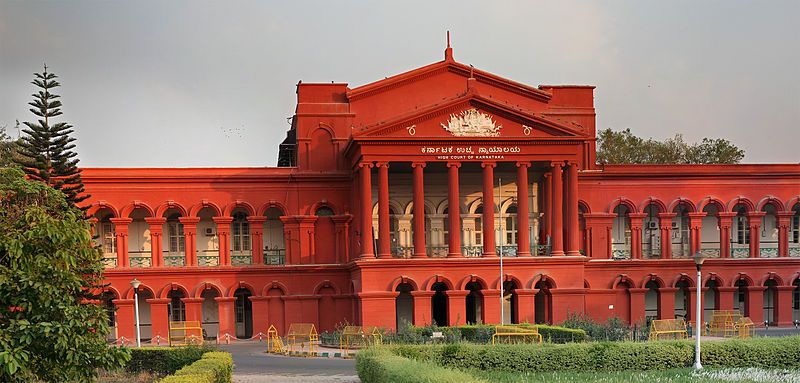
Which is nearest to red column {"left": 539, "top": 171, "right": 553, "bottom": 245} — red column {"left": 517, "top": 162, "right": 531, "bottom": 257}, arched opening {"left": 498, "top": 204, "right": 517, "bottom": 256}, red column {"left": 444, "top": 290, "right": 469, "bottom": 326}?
red column {"left": 517, "top": 162, "right": 531, "bottom": 257}

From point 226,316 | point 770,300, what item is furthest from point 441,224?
point 770,300

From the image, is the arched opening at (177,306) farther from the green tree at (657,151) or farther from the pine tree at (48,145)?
the green tree at (657,151)

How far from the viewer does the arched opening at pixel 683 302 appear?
141ft

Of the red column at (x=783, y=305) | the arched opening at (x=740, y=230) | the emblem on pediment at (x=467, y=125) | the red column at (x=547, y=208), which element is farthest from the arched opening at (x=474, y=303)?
the red column at (x=783, y=305)

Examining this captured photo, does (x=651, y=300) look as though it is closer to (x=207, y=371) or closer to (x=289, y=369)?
(x=289, y=369)

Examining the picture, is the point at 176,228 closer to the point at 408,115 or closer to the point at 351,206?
the point at 351,206

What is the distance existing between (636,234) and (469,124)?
1167cm

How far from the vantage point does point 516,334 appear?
28.7m

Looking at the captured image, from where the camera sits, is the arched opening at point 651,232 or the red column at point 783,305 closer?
the red column at point 783,305

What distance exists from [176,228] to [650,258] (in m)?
23.5

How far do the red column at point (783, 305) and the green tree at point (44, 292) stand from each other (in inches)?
1405

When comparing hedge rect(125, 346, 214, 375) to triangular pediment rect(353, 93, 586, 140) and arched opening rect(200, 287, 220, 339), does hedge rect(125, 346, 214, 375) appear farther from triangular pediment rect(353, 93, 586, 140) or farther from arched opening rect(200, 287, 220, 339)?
arched opening rect(200, 287, 220, 339)

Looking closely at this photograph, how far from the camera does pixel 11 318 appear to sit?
14719 millimetres

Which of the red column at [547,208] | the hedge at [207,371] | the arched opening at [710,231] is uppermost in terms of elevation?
the red column at [547,208]
